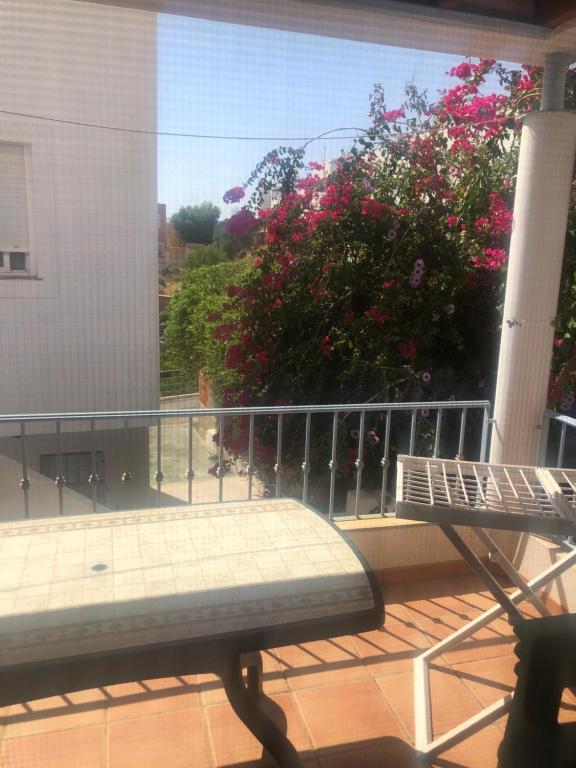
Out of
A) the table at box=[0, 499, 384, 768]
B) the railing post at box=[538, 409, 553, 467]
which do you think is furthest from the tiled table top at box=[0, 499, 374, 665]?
the railing post at box=[538, 409, 553, 467]

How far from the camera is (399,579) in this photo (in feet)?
10.0

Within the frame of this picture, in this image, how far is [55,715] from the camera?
80.6 inches

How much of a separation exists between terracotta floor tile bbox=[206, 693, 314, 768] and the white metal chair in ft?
1.25

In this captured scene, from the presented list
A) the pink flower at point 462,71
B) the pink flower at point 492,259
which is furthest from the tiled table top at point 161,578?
the pink flower at point 462,71

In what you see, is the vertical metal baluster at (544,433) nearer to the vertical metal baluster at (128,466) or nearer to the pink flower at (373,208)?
the pink flower at (373,208)

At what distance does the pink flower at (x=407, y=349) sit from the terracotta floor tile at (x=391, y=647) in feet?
5.77

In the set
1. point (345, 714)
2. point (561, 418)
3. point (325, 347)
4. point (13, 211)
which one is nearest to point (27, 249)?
point (13, 211)

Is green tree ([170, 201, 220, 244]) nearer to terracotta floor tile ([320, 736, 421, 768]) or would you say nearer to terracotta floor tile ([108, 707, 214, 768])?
terracotta floor tile ([108, 707, 214, 768])

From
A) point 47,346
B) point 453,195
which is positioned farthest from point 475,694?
point 453,195

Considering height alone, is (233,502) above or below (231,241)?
below

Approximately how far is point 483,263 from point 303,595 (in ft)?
9.60

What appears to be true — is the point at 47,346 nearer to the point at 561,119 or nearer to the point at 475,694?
the point at 475,694

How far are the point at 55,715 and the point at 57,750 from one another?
6.1 inches

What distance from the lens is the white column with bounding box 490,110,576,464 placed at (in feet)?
9.00
